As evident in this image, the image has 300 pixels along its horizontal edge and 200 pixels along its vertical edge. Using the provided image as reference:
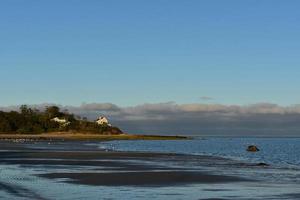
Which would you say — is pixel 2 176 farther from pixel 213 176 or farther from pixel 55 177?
pixel 213 176

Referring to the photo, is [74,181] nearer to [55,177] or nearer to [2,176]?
[55,177]

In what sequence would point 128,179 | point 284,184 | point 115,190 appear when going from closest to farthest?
point 115,190
point 284,184
point 128,179

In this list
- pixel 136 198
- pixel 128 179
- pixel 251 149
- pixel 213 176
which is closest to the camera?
pixel 136 198

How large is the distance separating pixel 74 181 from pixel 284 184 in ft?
41.8

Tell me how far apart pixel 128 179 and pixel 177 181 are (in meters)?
3.33

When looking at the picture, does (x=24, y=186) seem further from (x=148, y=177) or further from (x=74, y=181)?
(x=148, y=177)

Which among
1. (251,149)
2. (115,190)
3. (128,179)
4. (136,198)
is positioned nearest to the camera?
(136,198)

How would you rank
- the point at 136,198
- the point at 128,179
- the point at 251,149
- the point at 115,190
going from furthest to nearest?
the point at 251,149
the point at 128,179
the point at 115,190
the point at 136,198

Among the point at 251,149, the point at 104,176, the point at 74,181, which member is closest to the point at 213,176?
the point at 104,176

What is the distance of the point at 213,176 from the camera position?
41.8 meters

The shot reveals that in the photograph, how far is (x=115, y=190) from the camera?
3184 centimetres

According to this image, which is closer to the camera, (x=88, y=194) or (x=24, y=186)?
(x=88, y=194)

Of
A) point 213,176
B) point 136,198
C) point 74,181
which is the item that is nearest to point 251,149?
point 213,176

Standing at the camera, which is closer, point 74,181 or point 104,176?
point 74,181
